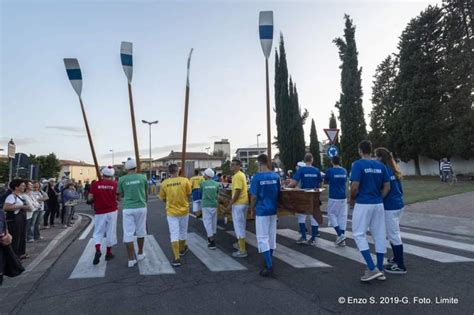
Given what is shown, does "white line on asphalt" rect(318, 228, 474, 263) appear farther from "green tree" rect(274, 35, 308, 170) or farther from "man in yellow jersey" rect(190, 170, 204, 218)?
"green tree" rect(274, 35, 308, 170)

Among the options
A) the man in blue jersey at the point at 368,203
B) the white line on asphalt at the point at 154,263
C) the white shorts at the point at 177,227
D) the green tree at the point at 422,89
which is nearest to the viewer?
the man in blue jersey at the point at 368,203

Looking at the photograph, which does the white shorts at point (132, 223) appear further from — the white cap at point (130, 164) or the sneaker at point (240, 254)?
the sneaker at point (240, 254)

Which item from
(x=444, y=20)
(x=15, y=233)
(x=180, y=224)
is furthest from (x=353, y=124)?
(x=15, y=233)

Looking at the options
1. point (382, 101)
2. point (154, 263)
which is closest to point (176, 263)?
point (154, 263)

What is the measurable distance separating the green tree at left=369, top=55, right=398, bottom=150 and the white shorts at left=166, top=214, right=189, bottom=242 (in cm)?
3612

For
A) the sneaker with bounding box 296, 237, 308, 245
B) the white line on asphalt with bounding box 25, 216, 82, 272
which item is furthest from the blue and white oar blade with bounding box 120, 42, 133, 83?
the sneaker with bounding box 296, 237, 308, 245

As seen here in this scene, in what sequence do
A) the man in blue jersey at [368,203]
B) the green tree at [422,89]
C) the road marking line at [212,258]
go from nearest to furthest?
1. the man in blue jersey at [368,203]
2. the road marking line at [212,258]
3. the green tree at [422,89]

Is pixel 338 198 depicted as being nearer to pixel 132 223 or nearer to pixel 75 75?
pixel 132 223

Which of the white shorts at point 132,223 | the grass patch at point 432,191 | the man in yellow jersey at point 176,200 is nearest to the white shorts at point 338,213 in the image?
the man in yellow jersey at point 176,200

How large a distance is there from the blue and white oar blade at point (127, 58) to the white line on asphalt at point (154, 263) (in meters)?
3.75

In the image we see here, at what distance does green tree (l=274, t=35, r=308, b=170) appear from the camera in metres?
34.2

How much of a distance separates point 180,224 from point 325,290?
3.28 metres

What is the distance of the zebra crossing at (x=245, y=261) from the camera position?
6.18m

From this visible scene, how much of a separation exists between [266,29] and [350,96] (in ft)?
61.4
